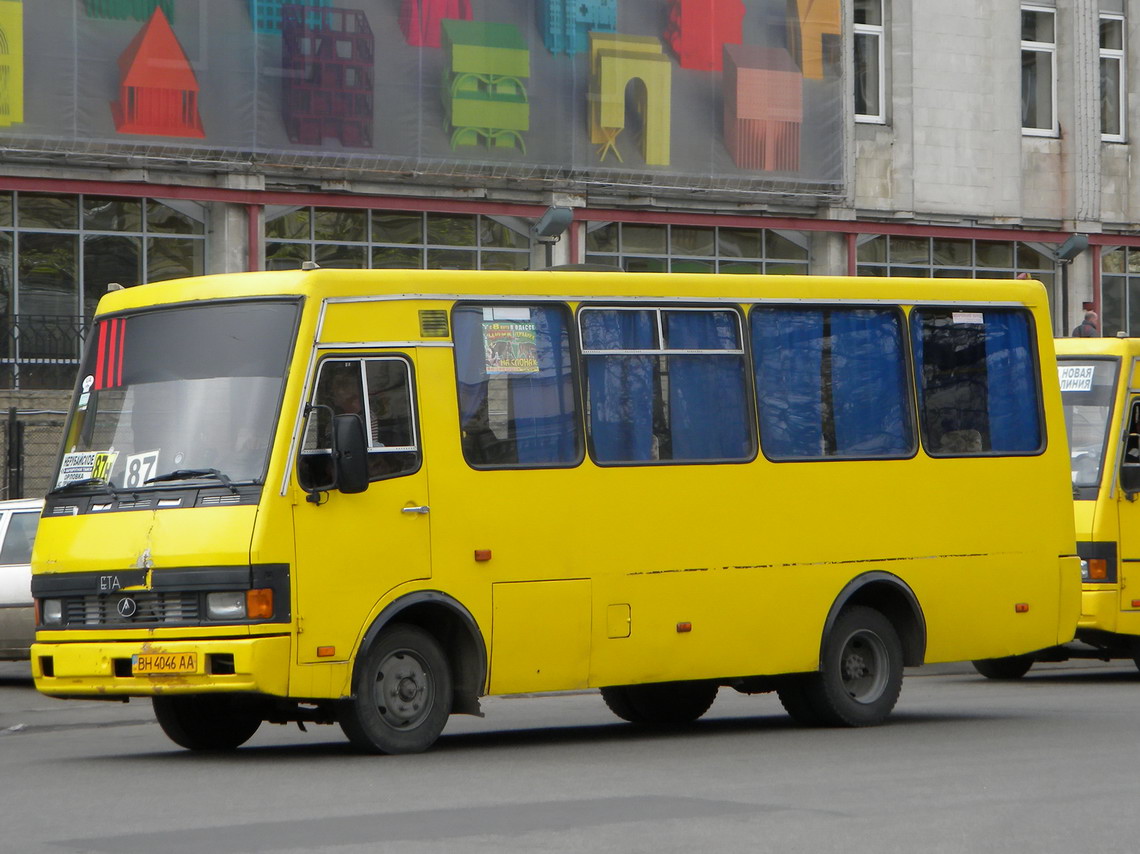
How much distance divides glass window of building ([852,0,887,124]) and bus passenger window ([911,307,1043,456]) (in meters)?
20.6

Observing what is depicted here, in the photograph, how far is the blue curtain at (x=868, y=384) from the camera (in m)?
13.9

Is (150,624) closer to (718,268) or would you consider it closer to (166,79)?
(166,79)

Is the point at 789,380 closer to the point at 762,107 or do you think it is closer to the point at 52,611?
the point at 52,611

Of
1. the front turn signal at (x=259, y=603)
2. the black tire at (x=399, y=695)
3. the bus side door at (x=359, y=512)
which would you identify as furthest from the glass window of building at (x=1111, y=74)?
the front turn signal at (x=259, y=603)

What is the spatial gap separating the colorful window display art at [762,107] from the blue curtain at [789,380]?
65.4 feet

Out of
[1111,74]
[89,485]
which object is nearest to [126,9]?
[89,485]

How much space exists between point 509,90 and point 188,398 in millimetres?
20107

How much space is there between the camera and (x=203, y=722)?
1262cm

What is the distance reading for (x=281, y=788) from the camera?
10.4 m

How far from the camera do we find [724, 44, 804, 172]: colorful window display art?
109ft

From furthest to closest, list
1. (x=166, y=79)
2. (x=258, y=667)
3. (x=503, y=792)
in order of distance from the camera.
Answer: (x=166, y=79)
(x=258, y=667)
(x=503, y=792)

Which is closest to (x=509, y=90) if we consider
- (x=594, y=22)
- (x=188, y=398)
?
(x=594, y=22)

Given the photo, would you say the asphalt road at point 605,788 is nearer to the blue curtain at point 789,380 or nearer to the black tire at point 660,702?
the black tire at point 660,702

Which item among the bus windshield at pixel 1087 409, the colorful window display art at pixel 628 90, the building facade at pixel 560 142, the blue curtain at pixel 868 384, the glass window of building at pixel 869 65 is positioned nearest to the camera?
the blue curtain at pixel 868 384
